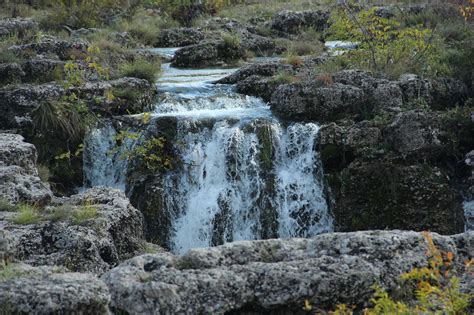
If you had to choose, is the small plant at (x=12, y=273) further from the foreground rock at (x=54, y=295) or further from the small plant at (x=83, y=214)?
the small plant at (x=83, y=214)

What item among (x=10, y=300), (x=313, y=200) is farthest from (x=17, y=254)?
(x=313, y=200)

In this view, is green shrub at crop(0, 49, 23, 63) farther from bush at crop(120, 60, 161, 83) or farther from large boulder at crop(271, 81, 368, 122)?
large boulder at crop(271, 81, 368, 122)

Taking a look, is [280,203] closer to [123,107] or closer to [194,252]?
[123,107]

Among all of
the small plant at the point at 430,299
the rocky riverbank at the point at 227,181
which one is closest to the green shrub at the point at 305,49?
the rocky riverbank at the point at 227,181

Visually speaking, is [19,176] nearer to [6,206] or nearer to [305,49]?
[6,206]

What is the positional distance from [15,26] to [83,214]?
15.4 meters

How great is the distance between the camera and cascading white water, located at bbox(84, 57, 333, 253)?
11.1 meters

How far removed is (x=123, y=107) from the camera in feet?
44.2

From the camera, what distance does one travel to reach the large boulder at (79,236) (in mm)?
6496

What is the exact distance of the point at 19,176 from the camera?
8.43m

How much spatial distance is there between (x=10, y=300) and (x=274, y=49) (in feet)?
57.7

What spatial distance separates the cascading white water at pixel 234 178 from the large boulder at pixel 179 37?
9.87m

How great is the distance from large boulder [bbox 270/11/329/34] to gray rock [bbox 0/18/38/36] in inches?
358

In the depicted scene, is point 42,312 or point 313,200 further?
point 313,200
